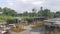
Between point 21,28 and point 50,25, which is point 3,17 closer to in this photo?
point 21,28

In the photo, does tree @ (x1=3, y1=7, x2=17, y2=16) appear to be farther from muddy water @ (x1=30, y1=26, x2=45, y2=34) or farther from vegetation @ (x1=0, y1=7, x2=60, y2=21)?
muddy water @ (x1=30, y1=26, x2=45, y2=34)

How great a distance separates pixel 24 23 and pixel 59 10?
65 centimetres

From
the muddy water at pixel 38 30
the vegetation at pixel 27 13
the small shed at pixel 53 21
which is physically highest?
the vegetation at pixel 27 13

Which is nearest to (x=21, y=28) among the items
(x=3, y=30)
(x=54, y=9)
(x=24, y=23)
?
(x=24, y=23)

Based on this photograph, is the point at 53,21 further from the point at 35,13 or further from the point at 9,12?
the point at 9,12

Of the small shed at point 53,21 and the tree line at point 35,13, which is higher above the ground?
the tree line at point 35,13

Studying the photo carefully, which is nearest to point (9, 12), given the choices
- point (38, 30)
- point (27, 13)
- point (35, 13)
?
point (27, 13)

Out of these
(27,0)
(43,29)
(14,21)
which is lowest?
(43,29)

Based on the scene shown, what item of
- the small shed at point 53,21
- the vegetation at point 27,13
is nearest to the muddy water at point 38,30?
the small shed at point 53,21

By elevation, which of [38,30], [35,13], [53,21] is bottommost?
[38,30]

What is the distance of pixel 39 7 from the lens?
2.16m

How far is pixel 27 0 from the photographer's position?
2.16 meters

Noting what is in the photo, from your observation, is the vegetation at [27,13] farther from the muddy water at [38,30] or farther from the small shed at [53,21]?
the muddy water at [38,30]

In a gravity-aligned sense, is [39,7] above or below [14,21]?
above
